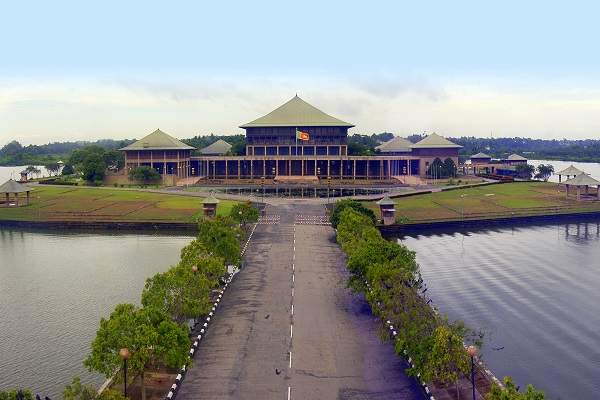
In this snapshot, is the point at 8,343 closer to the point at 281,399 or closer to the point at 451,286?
the point at 281,399

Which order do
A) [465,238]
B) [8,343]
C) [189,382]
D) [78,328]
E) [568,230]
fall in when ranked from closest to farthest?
[189,382], [8,343], [78,328], [465,238], [568,230]

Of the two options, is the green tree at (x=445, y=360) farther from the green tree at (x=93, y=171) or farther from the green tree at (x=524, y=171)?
the green tree at (x=524, y=171)

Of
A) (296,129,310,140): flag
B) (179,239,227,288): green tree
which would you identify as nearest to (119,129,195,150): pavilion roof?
(296,129,310,140): flag

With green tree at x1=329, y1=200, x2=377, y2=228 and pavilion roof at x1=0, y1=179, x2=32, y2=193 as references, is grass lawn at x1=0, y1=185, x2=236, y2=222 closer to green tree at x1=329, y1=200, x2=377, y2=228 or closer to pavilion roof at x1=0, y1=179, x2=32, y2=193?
pavilion roof at x1=0, y1=179, x2=32, y2=193

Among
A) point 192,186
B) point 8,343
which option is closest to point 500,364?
point 8,343

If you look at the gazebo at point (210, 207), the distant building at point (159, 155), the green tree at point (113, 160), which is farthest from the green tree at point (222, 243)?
the green tree at point (113, 160)

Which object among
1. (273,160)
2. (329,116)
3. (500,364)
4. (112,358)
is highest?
(329,116)
